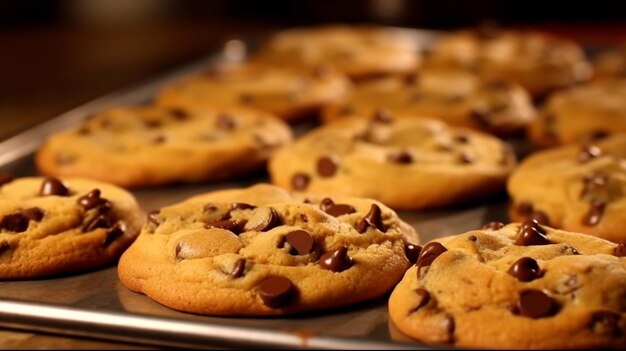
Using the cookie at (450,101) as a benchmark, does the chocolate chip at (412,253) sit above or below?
above

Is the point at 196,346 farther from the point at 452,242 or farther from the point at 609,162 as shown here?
the point at 609,162

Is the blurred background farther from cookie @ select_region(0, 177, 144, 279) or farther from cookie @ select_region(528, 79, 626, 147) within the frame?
cookie @ select_region(0, 177, 144, 279)

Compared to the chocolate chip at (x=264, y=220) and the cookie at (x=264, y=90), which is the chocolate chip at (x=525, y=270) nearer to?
the chocolate chip at (x=264, y=220)

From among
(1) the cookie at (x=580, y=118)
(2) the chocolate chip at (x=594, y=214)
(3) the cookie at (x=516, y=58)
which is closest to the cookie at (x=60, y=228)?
(2) the chocolate chip at (x=594, y=214)

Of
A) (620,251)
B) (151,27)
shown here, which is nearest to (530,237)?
(620,251)

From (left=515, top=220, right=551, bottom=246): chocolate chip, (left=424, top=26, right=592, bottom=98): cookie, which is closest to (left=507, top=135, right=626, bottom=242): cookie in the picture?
(left=515, top=220, right=551, bottom=246): chocolate chip

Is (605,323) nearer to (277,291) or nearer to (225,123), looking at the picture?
(277,291)
